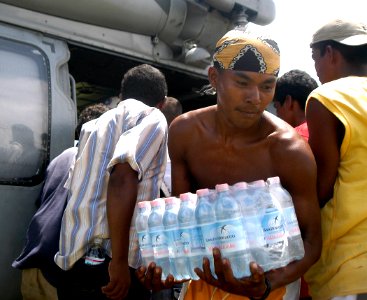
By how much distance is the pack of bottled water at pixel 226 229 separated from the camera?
5.77 ft

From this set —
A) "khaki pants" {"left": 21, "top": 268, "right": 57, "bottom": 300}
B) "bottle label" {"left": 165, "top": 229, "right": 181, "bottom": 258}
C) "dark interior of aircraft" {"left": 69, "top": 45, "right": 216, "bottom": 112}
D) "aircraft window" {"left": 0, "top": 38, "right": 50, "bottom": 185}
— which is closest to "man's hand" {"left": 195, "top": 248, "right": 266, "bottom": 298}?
"bottle label" {"left": 165, "top": 229, "right": 181, "bottom": 258}

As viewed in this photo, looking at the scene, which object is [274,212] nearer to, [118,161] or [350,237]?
[350,237]

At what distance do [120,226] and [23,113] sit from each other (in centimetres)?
127

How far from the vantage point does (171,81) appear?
4.61m

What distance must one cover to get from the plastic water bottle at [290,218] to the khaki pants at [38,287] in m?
1.41

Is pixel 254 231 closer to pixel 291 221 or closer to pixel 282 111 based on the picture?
pixel 291 221

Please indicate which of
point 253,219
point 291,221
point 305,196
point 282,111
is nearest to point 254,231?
point 253,219

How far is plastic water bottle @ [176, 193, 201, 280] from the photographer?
A: 184 cm

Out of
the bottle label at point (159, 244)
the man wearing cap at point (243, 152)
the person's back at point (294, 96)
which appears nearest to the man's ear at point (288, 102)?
the person's back at point (294, 96)

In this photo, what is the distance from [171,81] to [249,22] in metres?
0.85

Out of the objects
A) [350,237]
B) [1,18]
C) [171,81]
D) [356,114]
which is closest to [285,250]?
[350,237]

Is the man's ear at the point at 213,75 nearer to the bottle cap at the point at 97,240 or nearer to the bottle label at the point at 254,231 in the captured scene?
the bottle label at the point at 254,231

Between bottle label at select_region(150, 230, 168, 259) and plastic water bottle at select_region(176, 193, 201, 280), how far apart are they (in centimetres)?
7

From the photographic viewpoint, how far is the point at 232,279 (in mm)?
1755
